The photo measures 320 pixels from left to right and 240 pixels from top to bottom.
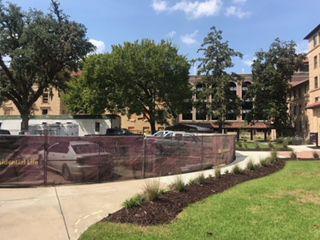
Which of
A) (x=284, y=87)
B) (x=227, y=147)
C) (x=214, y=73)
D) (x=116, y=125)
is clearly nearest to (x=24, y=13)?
(x=116, y=125)

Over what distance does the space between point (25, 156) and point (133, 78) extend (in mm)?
A: 45793

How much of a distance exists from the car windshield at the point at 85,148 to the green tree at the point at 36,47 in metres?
34.6

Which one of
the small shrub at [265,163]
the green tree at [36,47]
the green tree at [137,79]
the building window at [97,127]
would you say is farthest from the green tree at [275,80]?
the small shrub at [265,163]

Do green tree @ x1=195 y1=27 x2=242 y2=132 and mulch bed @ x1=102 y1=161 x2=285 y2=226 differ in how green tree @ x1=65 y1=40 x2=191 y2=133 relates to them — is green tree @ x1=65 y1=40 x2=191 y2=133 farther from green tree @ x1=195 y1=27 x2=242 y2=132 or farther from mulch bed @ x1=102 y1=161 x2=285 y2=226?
mulch bed @ x1=102 y1=161 x2=285 y2=226

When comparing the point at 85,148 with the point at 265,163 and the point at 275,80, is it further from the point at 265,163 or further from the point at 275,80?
the point at 275,80

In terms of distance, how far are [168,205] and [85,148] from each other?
6.75 metres

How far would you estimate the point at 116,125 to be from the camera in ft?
229

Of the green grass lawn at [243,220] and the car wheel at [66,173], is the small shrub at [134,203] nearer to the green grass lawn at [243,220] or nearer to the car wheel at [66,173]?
the green grass lawn at [243,220]

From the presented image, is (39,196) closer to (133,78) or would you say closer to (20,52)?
(20,52)

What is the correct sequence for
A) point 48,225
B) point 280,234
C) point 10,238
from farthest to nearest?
point 48,225
point 10,238
point 280,234

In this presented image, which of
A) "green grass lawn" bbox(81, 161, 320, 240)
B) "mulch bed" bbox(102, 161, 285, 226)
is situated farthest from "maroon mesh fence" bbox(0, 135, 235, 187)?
"green grass lawn" bbox(81, 161, 320, 240)

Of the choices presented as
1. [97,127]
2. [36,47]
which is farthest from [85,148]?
[97,127]

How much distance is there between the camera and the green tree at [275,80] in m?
72.7

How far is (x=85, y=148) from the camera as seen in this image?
16.9m
